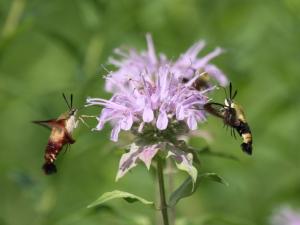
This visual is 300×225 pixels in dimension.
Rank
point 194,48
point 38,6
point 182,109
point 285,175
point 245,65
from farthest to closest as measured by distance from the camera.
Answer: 1. point 285,175
2. point 245,65
3. point 38,6
4. point 194,48
5. point 182,109

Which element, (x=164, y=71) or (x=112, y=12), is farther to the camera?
(x=112, y=12)

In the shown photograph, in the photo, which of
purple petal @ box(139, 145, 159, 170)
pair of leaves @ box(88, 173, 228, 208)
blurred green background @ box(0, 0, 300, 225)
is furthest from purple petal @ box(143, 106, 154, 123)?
blurred green background @ box(0, 0, 300, 225)

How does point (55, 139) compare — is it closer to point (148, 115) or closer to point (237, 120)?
point (148, 115)

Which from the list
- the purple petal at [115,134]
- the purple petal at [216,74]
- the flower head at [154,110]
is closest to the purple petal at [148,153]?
the flower head at [154,110]

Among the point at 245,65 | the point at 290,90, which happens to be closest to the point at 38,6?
the point at 245,65

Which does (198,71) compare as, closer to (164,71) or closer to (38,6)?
(164,71)

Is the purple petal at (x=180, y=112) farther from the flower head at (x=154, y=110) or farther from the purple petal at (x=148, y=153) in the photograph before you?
the purple petal at (x=148, y=153)

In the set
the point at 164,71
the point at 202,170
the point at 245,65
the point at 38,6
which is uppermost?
the point at 245,65

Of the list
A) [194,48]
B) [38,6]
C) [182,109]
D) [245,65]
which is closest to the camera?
[182,109]
